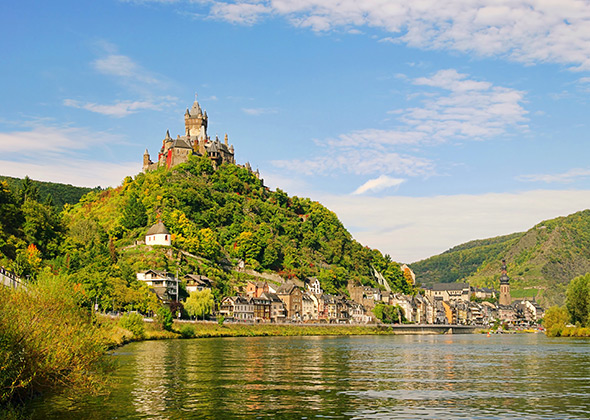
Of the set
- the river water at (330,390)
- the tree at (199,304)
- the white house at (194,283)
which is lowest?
the river water at (330,390)

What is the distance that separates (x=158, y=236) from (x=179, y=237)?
24.8ft

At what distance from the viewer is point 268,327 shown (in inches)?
5079

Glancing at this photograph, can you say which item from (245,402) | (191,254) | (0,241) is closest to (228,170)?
(191,254)

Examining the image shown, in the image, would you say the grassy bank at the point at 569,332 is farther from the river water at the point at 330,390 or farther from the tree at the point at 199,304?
the tree at the point at 199,304

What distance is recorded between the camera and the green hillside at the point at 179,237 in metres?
107

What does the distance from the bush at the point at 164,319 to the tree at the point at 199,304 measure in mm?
18076

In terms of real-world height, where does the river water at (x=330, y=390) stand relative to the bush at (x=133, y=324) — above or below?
below

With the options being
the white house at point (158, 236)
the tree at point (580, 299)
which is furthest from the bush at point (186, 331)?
the tree at point (580, 299)

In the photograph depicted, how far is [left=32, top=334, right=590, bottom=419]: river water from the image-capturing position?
2986 cm

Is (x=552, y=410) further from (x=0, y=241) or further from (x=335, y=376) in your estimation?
(x=0, y=241)

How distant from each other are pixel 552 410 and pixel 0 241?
289 feet

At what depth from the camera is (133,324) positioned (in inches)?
3300

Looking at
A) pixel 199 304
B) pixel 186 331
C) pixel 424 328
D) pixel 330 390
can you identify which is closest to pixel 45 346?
pixel 330 390

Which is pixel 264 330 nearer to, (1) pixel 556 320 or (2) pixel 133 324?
(2) pixel 133 324
